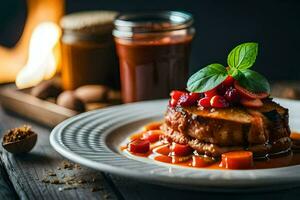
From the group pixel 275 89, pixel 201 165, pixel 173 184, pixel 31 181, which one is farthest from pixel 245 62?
pixel 275 89

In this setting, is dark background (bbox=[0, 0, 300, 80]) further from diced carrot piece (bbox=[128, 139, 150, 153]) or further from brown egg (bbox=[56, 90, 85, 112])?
diced carrot piece (bbox=[128, 139, 150, 153])

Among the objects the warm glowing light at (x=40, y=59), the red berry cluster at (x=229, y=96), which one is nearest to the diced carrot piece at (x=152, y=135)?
the red berry cluster at (x=229, y=96)

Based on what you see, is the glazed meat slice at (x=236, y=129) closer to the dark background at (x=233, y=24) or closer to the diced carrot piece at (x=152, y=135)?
the diced carrot piece at (x=152, y=135)

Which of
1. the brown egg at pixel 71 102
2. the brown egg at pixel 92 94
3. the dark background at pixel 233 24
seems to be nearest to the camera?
the brown egg at pixel 71 102

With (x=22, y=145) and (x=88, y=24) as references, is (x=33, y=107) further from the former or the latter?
(x=22, y=145)

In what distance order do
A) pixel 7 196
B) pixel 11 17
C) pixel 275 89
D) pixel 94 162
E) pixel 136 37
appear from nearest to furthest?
pixel 94 162, pixel 7 196, pixel 136 37, pixel 275 89, pixel 11 17

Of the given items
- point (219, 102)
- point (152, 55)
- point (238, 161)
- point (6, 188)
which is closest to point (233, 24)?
point (152, 55)

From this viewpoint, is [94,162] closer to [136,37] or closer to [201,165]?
[201,165]
